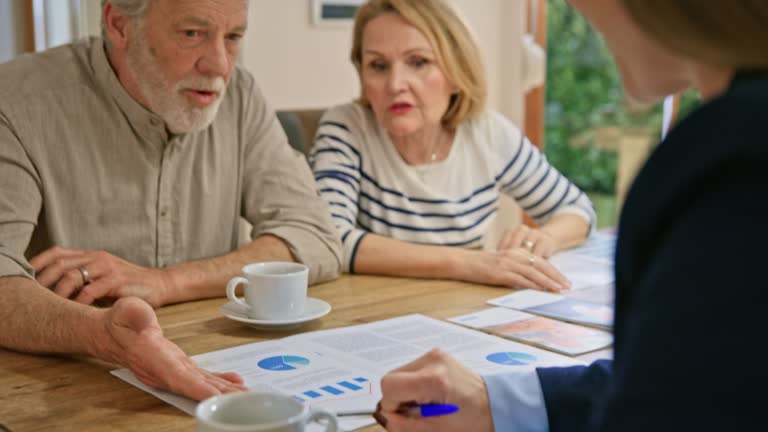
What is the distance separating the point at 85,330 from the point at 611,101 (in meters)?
6.32

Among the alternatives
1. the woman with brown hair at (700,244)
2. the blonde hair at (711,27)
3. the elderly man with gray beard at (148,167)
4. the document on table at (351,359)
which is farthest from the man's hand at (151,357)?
the blonde hair at (711,27)

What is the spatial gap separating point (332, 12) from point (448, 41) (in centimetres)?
112

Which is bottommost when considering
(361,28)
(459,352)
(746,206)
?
(459,352)

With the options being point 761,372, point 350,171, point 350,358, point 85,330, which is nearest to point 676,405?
point 761,372

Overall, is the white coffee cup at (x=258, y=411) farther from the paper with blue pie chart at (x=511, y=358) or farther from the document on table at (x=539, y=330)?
the document on table at (x=539, y=330)

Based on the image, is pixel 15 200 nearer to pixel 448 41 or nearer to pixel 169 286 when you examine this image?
pixel 169 286

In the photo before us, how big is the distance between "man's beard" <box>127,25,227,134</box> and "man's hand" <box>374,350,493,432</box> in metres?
1.00

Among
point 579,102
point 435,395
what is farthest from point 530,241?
point 579,102

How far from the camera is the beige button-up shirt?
1.68 meters

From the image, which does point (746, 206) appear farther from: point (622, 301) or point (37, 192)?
point (37, 192)

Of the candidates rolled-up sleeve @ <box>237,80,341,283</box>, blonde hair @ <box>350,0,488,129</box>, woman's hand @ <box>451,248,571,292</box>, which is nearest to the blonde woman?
blonde hair @ <box>350,0,488,129</box>

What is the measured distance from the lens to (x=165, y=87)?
1781mm

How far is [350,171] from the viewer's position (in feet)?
7.24

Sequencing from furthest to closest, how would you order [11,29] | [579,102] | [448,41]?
[579,102]
[11,29]
[448,41]
